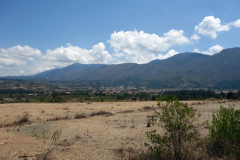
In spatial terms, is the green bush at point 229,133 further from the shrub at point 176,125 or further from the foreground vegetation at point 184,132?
the shrub at point 176,125

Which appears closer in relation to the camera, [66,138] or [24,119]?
[66,138]

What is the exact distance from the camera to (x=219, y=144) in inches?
223

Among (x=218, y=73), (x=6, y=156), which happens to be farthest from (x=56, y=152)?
(x=218, y=73)

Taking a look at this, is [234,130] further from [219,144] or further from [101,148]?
[101,148]

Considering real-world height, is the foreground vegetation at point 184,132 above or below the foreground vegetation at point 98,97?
above

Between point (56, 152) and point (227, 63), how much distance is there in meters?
246

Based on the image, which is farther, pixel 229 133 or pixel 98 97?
pixel 98 97

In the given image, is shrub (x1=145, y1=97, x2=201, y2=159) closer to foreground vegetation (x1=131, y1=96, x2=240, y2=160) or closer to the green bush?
foreground vegetation (x1=131, y1=96, x2=240, y2=160)

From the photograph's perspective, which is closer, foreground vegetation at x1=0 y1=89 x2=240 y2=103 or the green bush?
the green bush

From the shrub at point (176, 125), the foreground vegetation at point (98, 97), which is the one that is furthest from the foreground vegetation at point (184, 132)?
the foreground vegetation at point (98, 97)

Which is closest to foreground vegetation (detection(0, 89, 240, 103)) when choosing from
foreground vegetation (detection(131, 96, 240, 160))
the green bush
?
the green bush

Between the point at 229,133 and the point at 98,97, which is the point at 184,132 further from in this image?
the point at 98,97

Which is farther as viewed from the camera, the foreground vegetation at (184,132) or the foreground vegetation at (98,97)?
the foreground vegetation at (98,97)

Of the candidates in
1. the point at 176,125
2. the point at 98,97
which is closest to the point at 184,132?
the point at 176,125
